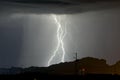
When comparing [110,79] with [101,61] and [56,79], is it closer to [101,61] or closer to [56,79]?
[56,79]

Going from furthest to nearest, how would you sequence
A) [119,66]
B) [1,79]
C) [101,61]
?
[101,61], [119,66], [1,79]

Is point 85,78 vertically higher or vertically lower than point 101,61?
lower

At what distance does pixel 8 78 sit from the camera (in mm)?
74938

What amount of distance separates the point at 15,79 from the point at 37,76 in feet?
13.8

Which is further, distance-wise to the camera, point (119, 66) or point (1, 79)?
point (119, 66)

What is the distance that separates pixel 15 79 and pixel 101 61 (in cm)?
12268

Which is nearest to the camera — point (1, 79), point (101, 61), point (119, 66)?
point (1, 79)

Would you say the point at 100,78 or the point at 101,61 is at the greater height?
the point at 101,61

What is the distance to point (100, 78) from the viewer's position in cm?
7525

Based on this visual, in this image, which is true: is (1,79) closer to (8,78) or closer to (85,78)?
(8,78)

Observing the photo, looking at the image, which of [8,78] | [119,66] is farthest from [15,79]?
[119,66]

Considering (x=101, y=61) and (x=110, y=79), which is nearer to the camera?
(x=110, y=79)

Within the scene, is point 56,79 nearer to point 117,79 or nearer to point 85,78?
point 85,78

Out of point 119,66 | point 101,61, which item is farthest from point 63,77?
point 101,61
